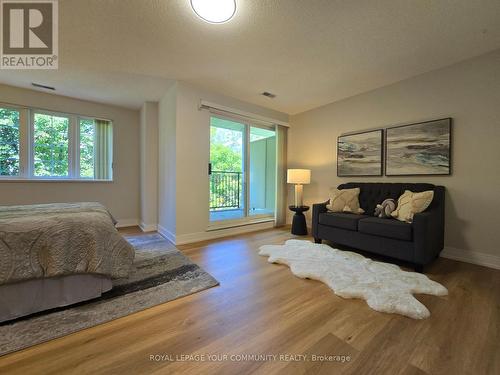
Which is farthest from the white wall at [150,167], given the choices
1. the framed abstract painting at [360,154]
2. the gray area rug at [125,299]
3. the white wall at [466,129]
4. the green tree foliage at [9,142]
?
the white wall at [466,129]

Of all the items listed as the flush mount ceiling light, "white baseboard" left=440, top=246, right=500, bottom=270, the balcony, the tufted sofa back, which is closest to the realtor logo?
the flush mount ceiling light

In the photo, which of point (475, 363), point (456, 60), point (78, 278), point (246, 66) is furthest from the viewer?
point (246, 66)

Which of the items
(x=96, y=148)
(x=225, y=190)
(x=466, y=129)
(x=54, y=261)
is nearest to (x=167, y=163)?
(x=225, y=190)

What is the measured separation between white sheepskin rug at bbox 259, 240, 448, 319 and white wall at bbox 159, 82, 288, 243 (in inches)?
48.3

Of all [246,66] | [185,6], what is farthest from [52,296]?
[246,66]

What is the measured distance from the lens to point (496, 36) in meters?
2.09

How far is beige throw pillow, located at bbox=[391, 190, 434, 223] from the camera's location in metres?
2.37

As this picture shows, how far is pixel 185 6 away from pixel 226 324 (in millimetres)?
2451

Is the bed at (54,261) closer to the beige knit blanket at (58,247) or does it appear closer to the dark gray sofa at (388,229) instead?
the beige knit blanket at (58,247)

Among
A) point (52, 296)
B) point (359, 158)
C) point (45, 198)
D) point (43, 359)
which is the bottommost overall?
point (43, 359)

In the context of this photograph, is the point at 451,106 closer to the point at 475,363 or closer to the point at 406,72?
the point at 406,72

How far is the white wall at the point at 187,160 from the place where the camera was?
122 inches

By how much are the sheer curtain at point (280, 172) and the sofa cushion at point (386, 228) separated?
6.49 ft

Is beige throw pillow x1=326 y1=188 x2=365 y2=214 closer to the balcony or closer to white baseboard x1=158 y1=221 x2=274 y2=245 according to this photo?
white baseboard x1=158 y1=221 x2=274 y2=245
